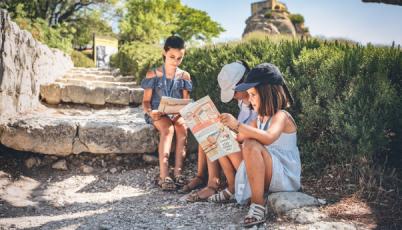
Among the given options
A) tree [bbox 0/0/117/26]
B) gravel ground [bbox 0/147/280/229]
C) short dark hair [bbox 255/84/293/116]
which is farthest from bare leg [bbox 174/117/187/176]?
tree [bbox 0/0/117/26]

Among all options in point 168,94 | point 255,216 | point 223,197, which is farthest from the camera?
point 168,94

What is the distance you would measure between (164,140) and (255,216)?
1.69 metres

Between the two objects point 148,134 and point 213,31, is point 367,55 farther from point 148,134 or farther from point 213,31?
point 213,31

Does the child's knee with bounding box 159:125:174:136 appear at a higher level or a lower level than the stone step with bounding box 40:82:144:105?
lower

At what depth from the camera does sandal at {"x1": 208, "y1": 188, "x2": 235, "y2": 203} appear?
3.15m

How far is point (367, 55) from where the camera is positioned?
3.17 metres

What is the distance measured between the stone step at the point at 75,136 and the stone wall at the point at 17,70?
0.26m

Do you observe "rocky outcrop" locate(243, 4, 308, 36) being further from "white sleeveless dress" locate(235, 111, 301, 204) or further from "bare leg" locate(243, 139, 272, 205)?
"bare leg" locate(243, 139, 272, 205)

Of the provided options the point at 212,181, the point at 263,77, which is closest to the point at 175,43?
the point at 263,77

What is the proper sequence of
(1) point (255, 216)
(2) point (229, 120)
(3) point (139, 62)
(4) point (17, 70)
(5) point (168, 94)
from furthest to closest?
1. (3) point (139, 62)
2. (4) point (17, 70)
3. (5) point (168, 94)
4. (2) point (229, 120)
5. (1) point (255, 216)

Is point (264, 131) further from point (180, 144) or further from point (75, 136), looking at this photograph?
point (75, 136)

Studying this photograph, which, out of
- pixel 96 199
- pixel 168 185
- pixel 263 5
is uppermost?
pixel 263 5

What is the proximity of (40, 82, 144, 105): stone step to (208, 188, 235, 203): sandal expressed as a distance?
426 cm

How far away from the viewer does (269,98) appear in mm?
2742
